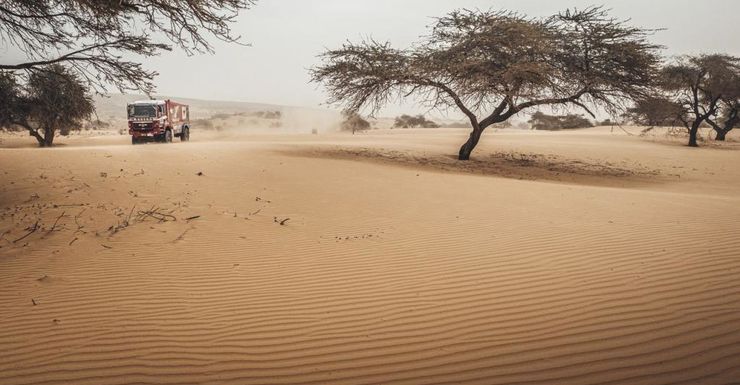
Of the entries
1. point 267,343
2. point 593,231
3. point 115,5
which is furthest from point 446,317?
point 115,5

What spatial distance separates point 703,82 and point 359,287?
35905mm

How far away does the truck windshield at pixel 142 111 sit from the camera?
67.4ft

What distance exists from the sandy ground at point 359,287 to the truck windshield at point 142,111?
13343 mm

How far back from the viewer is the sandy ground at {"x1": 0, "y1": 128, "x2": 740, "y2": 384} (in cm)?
267

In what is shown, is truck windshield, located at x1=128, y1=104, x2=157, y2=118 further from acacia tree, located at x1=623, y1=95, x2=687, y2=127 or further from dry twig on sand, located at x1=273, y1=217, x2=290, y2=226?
acacia tree, located at x1=623, y1=95, x2=687, y2=127

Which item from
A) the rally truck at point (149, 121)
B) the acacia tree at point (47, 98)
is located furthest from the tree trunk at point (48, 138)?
the rally truck at point (149, 121)

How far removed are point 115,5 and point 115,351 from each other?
671 centimetres

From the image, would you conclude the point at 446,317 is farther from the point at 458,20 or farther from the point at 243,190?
the point at 458,20

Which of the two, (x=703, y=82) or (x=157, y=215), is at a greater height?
(x=703, y=82)

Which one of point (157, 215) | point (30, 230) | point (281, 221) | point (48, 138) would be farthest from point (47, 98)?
point (48, 138)

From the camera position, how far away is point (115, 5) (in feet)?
23.0

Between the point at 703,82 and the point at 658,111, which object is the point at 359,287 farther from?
the point at 703,82

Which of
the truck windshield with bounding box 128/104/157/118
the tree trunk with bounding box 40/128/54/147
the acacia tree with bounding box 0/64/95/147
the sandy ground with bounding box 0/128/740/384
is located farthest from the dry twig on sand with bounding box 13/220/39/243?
the tree trunk with bounding box 40/128/54/147

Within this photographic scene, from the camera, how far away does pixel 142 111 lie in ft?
67.5
